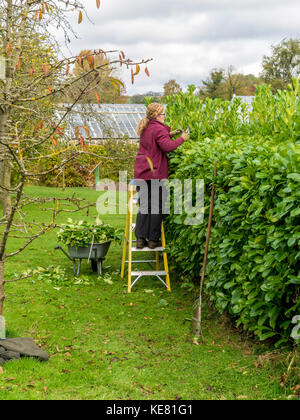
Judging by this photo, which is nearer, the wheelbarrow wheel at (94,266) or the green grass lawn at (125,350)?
the green grass lawn at (125,350)

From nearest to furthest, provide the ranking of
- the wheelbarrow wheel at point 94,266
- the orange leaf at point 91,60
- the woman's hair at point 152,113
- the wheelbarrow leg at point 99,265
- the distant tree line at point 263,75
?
the orange leaf at point 91,60, the woman's hair at point 152,113, the wheelbarrow leg at point 99,265, the wheelbarrow wheel at point 94,266, the distant tree line at point 263,75

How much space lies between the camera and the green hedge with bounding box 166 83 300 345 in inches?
136

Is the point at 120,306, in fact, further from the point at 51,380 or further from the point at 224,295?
the point at 51,380

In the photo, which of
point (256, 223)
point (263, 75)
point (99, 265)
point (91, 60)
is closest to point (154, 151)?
point (99, 265)

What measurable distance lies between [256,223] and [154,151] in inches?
106

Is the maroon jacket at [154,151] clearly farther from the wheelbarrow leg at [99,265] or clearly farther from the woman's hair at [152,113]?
the wheelbarrow leg at [99,265]

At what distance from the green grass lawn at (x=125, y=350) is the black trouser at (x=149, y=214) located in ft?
2.53

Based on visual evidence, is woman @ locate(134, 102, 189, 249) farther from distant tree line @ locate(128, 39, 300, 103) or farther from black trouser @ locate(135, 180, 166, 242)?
distant tree line @ locate(128, 39, 300, 103)

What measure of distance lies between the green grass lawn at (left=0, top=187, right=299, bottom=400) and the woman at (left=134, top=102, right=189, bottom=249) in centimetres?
79

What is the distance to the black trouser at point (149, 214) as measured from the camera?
20.9 ft

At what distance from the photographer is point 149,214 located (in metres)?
6.40

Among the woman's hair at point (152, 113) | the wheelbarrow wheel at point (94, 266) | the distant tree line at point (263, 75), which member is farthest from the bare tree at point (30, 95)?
the distant tree line at point (263, 75)

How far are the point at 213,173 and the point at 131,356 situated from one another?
1.92m

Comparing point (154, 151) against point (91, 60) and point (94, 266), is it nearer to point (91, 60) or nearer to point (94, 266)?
point (94, 266)
